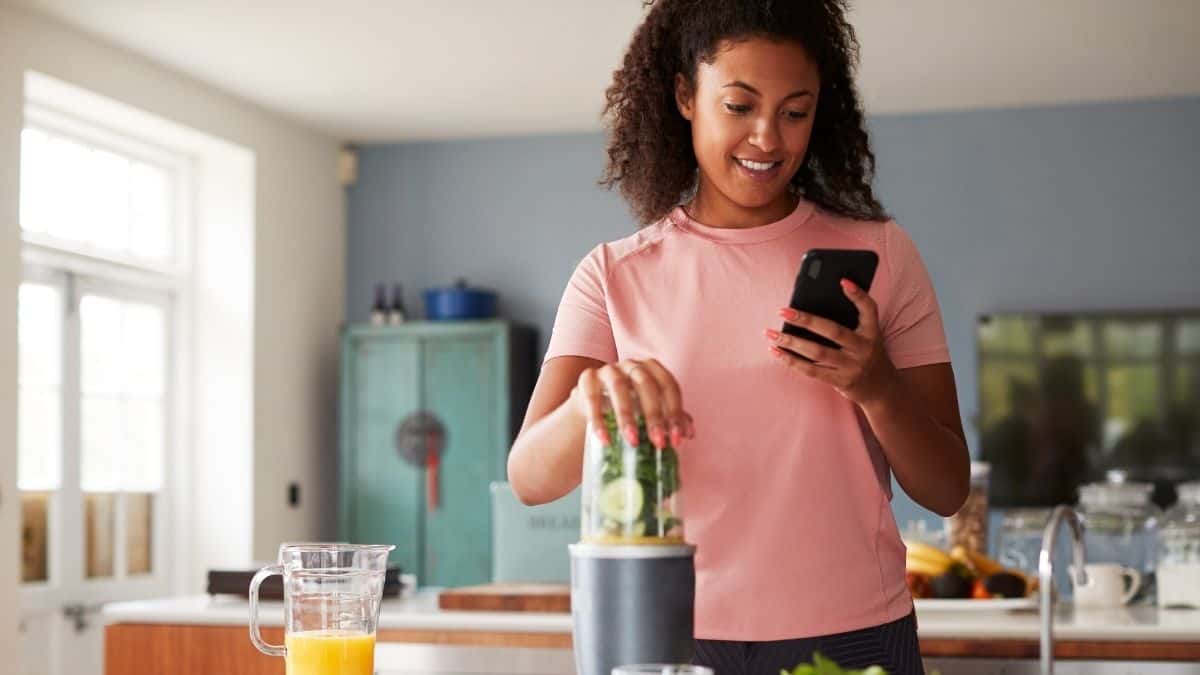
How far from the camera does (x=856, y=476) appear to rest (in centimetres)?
125

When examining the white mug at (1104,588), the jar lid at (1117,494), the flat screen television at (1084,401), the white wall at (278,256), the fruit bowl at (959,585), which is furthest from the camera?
the flat screen television at (1084,401)

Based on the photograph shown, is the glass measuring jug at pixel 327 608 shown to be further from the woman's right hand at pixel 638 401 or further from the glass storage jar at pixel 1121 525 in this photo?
the glass storage jar at pixel 1121 525

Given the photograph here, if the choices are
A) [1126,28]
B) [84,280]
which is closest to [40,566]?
[84,280]

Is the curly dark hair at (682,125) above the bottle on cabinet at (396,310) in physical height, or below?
below

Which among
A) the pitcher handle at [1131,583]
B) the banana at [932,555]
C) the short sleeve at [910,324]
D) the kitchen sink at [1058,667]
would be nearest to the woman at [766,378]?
the short sleeve at [910,324]

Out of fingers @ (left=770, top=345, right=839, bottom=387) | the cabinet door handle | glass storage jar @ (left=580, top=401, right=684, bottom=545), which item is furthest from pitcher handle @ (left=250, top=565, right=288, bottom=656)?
the cabinet door handle

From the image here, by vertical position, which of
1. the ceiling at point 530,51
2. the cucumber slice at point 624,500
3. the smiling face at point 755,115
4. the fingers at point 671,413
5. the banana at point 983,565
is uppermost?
the ceiling at point 530,51

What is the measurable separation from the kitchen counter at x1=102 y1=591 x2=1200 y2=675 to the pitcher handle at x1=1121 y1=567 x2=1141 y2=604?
4 centimetres

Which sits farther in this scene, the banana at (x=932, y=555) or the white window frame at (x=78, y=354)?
the white window frame at (x=78, y=354)

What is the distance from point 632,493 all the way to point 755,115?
1.34ft

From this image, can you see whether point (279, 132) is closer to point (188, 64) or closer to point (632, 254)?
point (188, 64)

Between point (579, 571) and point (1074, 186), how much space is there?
557 cm

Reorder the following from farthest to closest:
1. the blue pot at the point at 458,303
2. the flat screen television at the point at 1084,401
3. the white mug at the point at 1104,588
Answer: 1. the blue pot at the point at 458,303
2. the flat screen television at the point at 1084,401
3. the white mug at the point at 1104,588

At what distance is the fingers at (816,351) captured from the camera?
3.65ft
